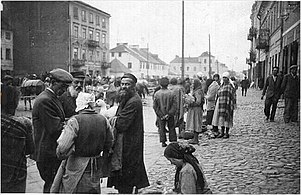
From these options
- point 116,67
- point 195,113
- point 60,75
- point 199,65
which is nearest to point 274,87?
point 195,113

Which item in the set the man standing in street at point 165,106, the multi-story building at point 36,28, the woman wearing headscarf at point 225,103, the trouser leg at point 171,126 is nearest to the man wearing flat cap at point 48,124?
the multi-story building at point 36,28

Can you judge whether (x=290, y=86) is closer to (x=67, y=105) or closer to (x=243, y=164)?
(x=243, y=164)

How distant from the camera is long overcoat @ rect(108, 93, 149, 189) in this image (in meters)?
3.56

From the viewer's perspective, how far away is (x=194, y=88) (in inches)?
271

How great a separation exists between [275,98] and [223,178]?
4455mm

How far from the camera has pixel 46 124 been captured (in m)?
3.20

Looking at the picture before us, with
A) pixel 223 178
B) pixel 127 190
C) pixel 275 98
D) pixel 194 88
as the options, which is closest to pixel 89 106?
pixel 127 190

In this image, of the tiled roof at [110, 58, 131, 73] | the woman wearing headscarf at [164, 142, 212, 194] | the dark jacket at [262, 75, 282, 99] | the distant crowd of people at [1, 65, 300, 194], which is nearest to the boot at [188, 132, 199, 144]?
the dark jacket at [262, 75, 282, 99]

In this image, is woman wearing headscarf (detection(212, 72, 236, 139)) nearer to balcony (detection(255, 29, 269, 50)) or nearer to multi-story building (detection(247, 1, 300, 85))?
multi-story building (detection(247, 1, 300, 85))

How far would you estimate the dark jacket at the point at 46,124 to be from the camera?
10.5 feet

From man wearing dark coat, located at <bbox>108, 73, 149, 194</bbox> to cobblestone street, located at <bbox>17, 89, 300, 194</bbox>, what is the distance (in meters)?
0.53

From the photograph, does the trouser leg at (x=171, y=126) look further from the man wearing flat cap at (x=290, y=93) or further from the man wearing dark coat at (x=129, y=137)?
the man wearing dark coat at (x=129, y=137)

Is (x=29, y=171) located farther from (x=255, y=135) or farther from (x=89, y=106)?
(x=255, y=135)

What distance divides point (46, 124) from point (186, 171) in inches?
54.6
